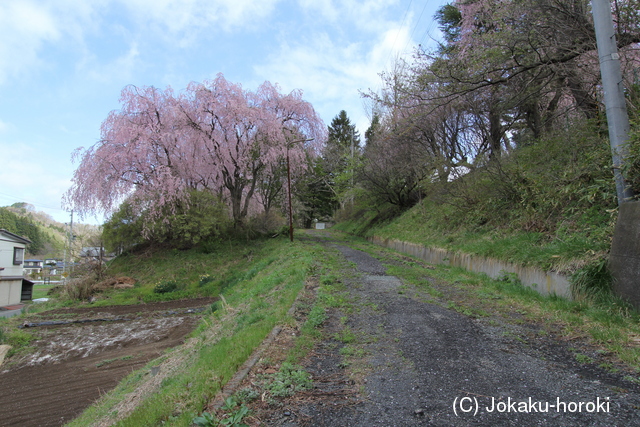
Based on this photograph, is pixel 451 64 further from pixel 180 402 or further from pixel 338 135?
pixel 338 135

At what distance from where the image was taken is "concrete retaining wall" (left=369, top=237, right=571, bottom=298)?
561 cm

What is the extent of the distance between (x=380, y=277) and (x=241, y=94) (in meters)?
15.8

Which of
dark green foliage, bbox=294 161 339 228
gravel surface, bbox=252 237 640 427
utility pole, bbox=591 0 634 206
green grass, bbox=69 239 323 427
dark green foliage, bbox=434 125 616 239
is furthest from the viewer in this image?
dark green foliage, bbox=294 161 339 228

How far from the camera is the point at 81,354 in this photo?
1062cm

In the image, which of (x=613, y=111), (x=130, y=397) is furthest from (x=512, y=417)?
(x=130, y=397)

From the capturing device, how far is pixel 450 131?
19062 millimetres

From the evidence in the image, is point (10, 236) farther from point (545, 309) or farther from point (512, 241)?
point (545, 309)

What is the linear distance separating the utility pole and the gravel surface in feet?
10.6

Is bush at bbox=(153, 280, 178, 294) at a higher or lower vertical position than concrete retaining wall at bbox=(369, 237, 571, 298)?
lower

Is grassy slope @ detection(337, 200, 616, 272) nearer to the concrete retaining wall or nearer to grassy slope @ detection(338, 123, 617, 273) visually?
grassy slope @ detection(338, 123, 617, 273)

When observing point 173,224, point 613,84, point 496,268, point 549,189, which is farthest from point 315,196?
point 613,84

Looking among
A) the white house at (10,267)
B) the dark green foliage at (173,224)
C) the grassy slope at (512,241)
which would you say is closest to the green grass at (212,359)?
the grassy slope at (512,241)

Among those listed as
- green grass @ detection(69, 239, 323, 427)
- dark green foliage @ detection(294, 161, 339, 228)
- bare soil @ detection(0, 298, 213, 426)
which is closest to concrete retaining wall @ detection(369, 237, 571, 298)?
green grass @ detection(69, 239, 323, 427)

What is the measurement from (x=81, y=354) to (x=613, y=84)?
47.8 ft
